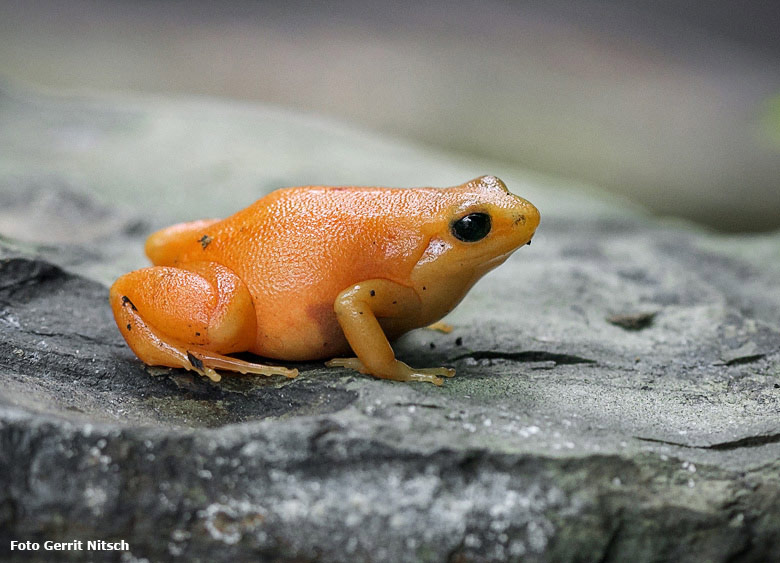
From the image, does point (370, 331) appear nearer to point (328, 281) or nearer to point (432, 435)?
point (328, 281)

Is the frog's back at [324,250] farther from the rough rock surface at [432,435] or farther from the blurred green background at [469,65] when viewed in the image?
the blurred green background at [469,65]

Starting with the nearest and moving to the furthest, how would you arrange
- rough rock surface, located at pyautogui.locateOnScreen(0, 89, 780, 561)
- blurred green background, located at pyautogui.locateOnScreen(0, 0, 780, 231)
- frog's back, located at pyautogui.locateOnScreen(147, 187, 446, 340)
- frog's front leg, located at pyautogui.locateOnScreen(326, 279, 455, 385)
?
rough rock surface, located at pyautogui.locateOnScreen(0, 89, 780, 561) < frog's front leg, located at pyautogui.locateOnScreen(326, 279, 455, 385) < frog's back, located at pyautogui.locateOnScreen(147, 187, 446, 340) < blurred green background, located at pyautogui.locateOnScreen(0, 0, 780, 231)

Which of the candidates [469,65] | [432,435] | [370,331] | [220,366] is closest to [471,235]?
[370,331]

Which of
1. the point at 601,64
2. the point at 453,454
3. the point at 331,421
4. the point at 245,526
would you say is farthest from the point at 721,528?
the point at 601,64

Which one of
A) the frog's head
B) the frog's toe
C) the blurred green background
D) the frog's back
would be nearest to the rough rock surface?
the frog's toe

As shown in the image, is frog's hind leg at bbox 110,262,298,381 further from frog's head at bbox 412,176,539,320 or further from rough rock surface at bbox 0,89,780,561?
frog's head at bbox 412,176,539,320

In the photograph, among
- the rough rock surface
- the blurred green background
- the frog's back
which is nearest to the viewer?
the rough rock surface

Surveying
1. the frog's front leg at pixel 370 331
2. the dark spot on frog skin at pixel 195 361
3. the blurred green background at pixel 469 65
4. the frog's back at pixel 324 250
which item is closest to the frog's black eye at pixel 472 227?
the frog's back at pixel 324 250

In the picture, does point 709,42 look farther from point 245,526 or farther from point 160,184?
point 245,526
